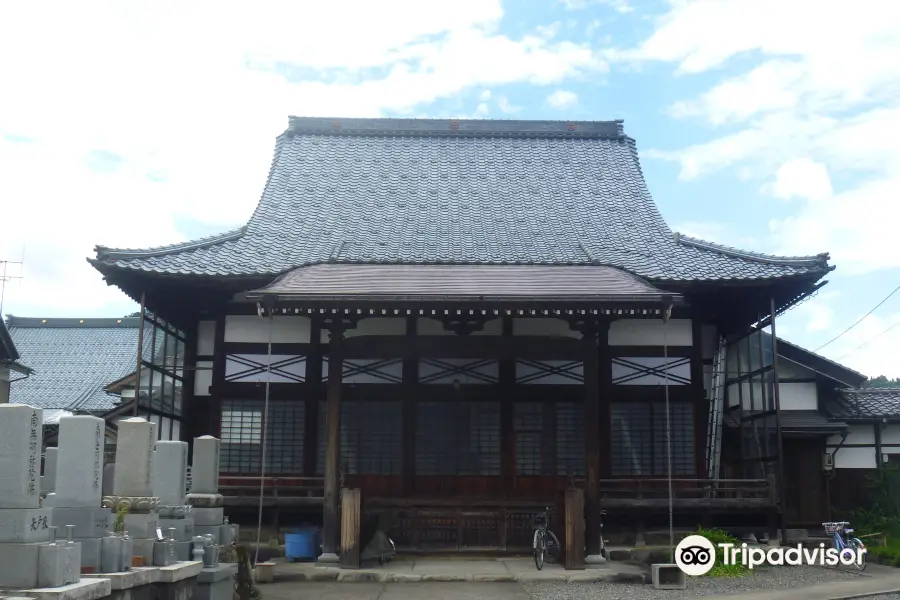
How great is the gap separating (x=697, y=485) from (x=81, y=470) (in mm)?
12428

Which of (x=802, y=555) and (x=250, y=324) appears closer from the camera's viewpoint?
(x=802, y=555)

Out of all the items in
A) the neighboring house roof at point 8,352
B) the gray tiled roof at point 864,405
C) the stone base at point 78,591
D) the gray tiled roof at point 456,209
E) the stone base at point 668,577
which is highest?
the gray tiled roof at point 456,209

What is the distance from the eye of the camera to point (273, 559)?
15.4 m

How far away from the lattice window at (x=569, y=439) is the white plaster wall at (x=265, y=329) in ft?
17.5

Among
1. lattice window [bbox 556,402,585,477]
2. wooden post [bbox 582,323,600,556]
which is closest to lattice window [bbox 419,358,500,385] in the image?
lattice window [bbox 556,402,585,477]

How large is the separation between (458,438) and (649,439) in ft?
12.5

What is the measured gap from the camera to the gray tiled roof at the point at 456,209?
17.5m

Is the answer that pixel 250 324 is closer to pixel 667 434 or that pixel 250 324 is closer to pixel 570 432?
pixel 570 432

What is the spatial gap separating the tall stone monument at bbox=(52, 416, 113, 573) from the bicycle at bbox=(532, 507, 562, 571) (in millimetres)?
7353

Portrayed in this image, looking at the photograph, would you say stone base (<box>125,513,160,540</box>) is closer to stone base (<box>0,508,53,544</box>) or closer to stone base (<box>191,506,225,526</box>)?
stone base (<box>0,508,53,544</box>)

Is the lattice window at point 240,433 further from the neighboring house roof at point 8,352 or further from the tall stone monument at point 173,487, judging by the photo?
the neighboring house roof at point 8,352

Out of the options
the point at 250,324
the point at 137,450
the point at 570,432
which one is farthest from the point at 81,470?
the point at 570,432

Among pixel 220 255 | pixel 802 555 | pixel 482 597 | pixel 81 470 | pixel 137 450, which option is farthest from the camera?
pixel 220 255

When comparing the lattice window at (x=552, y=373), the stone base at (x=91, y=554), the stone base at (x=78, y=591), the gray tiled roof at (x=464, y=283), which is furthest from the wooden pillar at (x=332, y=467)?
the stone base at (x=78, y=591)
